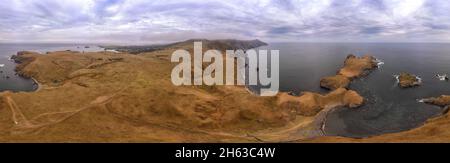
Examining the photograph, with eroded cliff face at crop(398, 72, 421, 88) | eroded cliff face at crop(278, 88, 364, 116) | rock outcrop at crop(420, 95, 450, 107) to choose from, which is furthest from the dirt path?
eroded cliff face at crop(398, 72, 421, 88)

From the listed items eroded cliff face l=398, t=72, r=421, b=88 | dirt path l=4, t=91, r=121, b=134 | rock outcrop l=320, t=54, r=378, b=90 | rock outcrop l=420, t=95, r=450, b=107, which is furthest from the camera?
eroded cliff face l=398, t=72, r=421, b=88

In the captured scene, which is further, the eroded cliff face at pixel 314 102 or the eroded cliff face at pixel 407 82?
the eroded cliff face at pixel 407 82

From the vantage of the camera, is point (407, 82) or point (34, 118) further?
point (407, 82)

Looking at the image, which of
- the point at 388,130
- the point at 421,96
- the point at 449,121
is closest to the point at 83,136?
the point at 388,130

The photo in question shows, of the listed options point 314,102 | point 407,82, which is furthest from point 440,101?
point 314,102

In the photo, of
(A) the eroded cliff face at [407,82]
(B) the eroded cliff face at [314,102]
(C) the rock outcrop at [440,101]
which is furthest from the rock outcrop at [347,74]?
(C) the rock outcrop at [440,101]

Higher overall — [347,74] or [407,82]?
[347,74]

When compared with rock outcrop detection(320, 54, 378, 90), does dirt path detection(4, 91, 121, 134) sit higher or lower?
lower

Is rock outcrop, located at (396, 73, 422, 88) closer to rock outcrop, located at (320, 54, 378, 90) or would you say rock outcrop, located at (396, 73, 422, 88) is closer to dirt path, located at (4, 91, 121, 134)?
rock outcrop, located at (320, 54, 378, 90)

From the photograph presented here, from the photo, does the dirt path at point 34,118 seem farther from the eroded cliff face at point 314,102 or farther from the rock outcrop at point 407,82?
the rock outcrop at point 407,82

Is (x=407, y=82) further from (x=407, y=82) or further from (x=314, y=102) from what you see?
(x=314, y=102)

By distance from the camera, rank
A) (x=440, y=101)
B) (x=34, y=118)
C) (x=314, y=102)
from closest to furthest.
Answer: (x=34, y=118)
(x=314, y=102)
(x=440, y=101)

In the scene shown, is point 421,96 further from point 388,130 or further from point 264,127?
point 264,127
